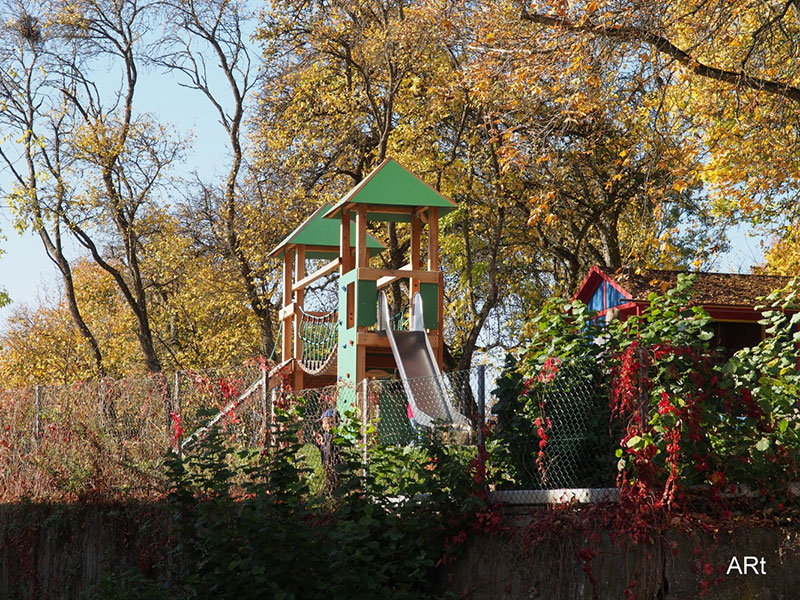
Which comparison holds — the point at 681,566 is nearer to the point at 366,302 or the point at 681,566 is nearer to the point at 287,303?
the point at 366,302

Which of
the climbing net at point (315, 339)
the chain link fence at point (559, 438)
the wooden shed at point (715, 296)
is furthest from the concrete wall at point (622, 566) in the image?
the wooden shed at point (715, 296)

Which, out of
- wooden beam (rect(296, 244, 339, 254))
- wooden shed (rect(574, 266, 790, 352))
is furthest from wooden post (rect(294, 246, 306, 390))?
wooden shed (rect(574, 266, 790, 352))

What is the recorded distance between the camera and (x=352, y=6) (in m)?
22.6

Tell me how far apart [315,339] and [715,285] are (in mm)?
9818

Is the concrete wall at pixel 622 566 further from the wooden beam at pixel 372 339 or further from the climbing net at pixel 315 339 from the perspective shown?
the climbing net at pixel 315 339

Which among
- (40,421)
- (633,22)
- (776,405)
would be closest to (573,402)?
(776,405)

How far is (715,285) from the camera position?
71.1ft

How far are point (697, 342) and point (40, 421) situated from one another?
1059 cm

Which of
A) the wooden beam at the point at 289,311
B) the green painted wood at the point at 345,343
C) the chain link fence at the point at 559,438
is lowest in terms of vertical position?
the chain link fence at the point at 559,438

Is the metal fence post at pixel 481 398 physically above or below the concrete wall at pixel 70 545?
above

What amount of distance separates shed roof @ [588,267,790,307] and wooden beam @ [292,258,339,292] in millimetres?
6645

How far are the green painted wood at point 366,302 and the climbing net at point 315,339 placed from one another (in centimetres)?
219

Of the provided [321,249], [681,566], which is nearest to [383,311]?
[321,249]

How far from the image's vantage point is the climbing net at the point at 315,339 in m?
16.4
